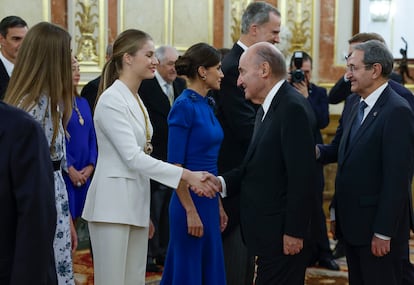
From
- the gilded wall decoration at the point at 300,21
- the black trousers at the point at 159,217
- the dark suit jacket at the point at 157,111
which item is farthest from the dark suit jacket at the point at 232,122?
the gilded wall decoration at the point at 300,21

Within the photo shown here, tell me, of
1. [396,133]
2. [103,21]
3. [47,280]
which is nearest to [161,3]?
[103,21]

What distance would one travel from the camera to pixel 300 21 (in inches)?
344

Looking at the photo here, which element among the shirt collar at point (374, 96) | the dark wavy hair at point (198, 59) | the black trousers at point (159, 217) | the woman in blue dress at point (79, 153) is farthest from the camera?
the black trousers at point (159, 217)

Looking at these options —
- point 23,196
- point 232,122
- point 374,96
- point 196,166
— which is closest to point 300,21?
point 232,122

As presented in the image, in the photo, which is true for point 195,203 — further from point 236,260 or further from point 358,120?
point 358,120

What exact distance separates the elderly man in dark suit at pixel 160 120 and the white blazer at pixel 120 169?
219 centimetres

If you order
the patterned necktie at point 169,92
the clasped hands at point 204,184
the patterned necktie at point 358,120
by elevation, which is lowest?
the clasped hands at point 204,184

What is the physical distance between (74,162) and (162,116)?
1101mm

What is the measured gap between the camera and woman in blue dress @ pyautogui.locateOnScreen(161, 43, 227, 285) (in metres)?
3.99

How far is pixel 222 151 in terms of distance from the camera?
14.7ft

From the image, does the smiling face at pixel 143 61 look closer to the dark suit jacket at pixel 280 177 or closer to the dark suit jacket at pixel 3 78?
the dark suit jacket at pixel 280 177

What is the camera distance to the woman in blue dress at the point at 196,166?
3.99 meters

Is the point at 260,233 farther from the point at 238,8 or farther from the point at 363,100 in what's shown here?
the point at 238,8

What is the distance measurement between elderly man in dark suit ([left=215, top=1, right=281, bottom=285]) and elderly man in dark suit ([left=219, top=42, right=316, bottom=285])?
84 cm
